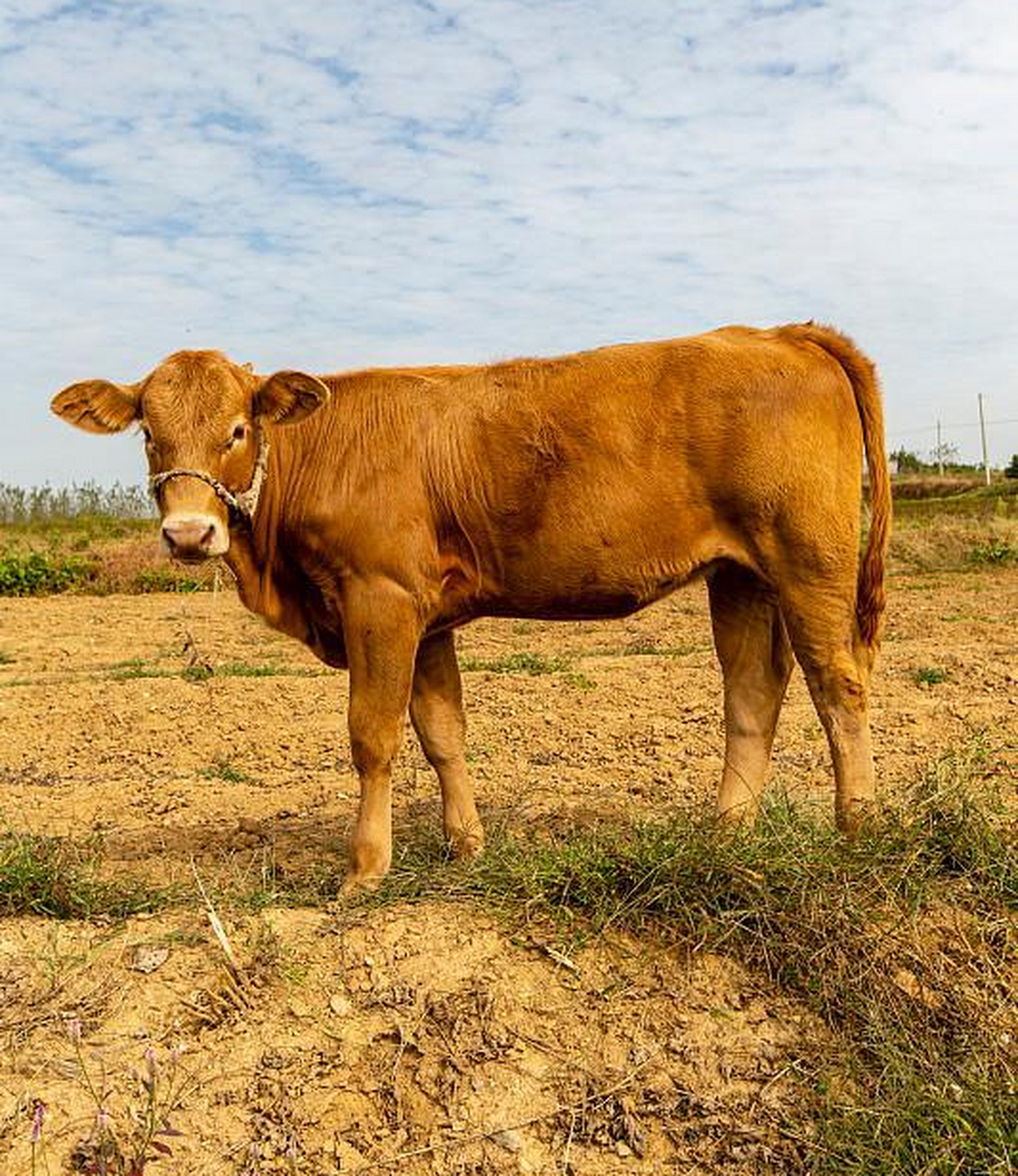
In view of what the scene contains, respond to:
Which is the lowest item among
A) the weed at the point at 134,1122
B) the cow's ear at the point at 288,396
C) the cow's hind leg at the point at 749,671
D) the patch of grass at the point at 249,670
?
the patch of grass at the point at 249,670

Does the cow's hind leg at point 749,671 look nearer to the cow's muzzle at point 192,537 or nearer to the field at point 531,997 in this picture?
the field at point 531,997

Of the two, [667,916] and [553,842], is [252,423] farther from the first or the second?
[667,916]

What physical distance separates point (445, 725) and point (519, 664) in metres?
6.48

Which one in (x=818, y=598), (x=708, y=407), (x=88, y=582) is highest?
(x=708, y=407)

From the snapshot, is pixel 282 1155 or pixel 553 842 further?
pixel 553 842

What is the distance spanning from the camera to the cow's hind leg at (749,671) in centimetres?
627

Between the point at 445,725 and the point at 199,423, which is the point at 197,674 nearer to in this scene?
the point at 445,725

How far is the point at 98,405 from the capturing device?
5730mm

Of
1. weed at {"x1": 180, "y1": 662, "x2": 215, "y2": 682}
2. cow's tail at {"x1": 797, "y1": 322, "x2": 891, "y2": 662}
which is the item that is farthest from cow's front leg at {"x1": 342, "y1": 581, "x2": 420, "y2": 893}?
weed at {"x1": 180, "y1": 662, "x2": 215, "y2": 682}

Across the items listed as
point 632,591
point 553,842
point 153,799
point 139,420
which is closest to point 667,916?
point 553,842

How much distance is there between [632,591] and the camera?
5727mm

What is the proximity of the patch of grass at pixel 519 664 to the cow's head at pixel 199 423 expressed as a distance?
21.8 feet

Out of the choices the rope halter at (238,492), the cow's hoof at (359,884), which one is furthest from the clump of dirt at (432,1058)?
the rope halter at (238,492)

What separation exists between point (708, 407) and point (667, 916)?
2.32m
